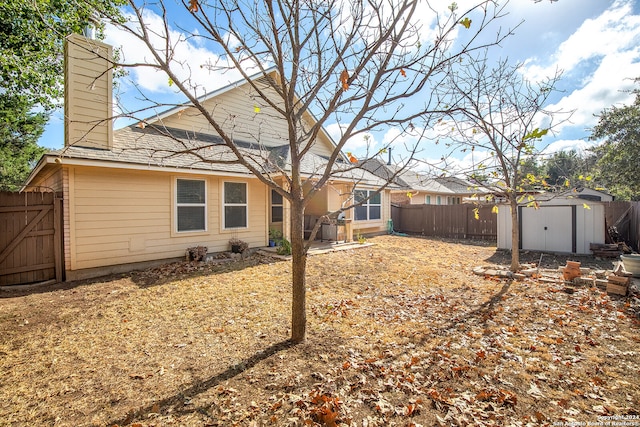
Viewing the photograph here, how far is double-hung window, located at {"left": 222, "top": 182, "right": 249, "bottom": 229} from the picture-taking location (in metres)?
9.25

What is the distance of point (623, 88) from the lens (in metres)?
16.6

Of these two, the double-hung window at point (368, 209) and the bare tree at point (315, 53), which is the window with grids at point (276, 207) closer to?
the double-hung window at point (368, 209)

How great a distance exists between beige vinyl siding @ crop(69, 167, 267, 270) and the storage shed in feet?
35.9

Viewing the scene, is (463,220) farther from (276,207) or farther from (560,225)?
(276,207)

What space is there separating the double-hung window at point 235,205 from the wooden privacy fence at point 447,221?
1144cm

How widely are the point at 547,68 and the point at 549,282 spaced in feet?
16.3

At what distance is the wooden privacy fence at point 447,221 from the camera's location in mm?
14695

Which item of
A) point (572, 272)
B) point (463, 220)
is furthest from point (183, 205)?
point (463, 220)

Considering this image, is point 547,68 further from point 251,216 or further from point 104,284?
point 104,284

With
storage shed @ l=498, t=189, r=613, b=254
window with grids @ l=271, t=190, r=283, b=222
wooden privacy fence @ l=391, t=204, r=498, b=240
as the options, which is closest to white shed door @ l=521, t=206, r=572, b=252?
storage shed @ l=498, t=189, r=613, b=254

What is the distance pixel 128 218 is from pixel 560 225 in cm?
1417

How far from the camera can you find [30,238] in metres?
6.30

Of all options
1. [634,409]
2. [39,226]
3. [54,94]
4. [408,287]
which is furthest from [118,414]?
[54,94]

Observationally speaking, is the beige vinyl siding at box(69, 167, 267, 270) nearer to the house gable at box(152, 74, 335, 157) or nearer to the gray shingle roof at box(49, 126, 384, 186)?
the gray shingle roof at box(49, 126, 384, 186)
